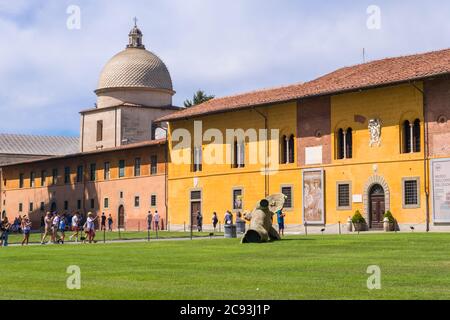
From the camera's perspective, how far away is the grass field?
15677 mm

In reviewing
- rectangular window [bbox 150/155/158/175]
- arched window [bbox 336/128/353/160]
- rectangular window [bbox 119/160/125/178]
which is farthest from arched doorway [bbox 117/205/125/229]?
arched window [bbox 336/128/353/160]

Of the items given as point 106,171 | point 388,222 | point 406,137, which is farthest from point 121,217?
point 406,137

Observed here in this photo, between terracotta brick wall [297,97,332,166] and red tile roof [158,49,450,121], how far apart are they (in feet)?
2.86

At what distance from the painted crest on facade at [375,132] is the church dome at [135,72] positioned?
36.6m

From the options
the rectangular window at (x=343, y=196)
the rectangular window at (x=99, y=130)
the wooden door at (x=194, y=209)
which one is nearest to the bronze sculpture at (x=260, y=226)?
the rectangular window at (x=343, y=196)

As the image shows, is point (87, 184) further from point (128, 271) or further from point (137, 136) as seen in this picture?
point (128, 271)

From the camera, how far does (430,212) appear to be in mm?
47156

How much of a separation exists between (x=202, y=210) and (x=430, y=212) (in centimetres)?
1941

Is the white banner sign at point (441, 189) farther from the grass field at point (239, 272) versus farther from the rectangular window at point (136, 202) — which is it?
the rectangular window at point (136, 202)

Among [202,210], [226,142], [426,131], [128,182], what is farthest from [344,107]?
[128,182]

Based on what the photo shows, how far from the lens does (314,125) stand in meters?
53.8

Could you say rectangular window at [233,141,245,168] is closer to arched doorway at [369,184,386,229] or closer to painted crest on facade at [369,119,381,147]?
painted crest on facade at [369,119,381,147]
